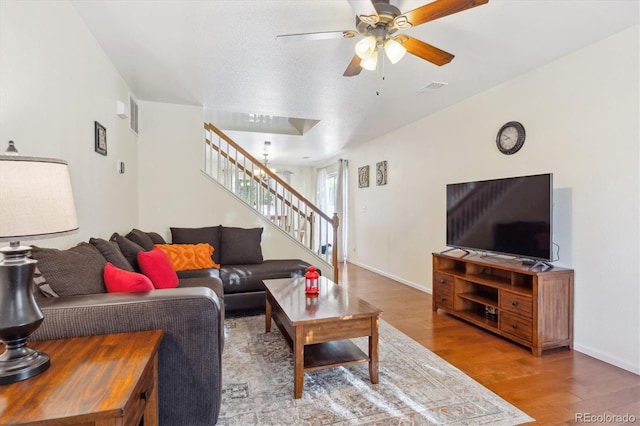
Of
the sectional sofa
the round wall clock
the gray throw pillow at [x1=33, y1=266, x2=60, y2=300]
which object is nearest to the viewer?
the sectional sofa

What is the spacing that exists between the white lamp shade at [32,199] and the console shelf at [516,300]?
3015 millimetres

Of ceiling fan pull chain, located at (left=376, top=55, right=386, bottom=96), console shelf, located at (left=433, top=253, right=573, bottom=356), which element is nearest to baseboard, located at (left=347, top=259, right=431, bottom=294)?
console shelf, located at (left=433, top=253, right=573, bottom=356)

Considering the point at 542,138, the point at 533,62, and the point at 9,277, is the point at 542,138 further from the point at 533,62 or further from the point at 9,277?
the point at 9,277

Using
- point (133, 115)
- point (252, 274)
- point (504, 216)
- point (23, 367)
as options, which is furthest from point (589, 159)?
point (133, 115)

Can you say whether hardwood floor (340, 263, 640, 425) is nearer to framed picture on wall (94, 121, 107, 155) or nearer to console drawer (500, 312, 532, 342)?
console drawer (500, 312, 532, 342)

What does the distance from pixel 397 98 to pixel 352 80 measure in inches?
30.2

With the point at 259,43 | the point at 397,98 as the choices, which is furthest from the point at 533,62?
the point at 259,43

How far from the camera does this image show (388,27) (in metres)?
1.92

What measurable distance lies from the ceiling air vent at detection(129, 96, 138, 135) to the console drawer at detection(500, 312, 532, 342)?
4350mm

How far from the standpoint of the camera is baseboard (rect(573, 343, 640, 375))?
7.76 feet

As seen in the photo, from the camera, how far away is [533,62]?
2924 mm

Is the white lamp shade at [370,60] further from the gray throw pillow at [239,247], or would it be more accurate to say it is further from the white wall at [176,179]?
Result: the white wall at [176,179]

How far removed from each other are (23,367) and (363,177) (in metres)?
5.90

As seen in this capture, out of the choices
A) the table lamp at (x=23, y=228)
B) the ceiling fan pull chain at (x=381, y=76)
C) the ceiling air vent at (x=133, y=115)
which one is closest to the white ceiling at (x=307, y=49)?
the ceiling fan pull chain at (x=381, y=76)
